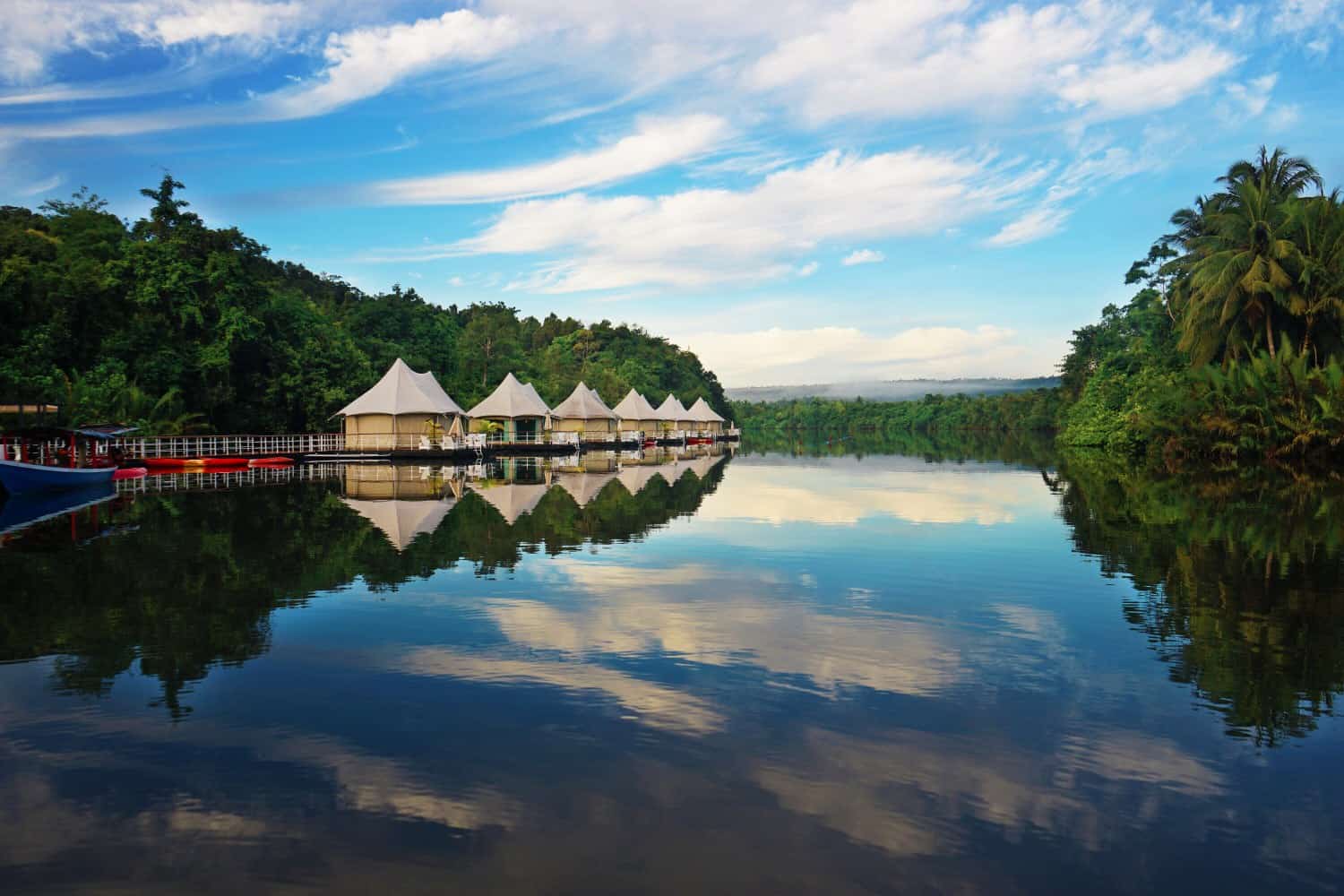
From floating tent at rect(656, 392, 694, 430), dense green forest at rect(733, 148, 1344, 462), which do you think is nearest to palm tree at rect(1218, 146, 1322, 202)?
dense green forest at rect(733, 148, 1344, 462)

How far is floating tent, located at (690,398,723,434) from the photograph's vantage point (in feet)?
263

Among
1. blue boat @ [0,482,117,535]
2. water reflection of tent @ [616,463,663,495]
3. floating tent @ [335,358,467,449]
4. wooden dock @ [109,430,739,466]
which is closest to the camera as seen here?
blue boat @ [0,482,117,535]

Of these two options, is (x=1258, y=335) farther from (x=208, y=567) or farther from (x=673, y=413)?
(x=673, y=413)

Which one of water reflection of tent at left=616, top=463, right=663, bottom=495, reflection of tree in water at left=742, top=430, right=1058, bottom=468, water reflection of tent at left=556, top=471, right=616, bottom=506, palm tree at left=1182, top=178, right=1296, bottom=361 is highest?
palm tree at left=1182, top=178, right=1296, bottom=361

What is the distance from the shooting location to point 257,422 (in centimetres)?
4138

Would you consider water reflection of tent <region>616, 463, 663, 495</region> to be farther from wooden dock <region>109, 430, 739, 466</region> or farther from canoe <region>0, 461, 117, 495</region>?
canoe <region>0, 461, 117, 495</region>

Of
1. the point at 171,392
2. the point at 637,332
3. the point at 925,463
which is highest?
the point at 637,332

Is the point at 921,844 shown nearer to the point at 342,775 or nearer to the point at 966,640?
the point at 342,775

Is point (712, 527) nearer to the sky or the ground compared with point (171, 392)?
nearer to the ground

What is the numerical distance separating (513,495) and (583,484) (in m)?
4.62

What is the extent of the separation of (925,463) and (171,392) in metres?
29.4

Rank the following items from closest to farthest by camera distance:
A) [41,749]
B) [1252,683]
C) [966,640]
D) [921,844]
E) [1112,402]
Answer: [921,844]
[41,749]
[1252,683]
[966,640]
[1112,402]

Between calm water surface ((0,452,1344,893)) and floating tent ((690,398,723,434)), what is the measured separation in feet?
222

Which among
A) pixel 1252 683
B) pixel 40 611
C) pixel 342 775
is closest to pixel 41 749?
pixel 342 775
